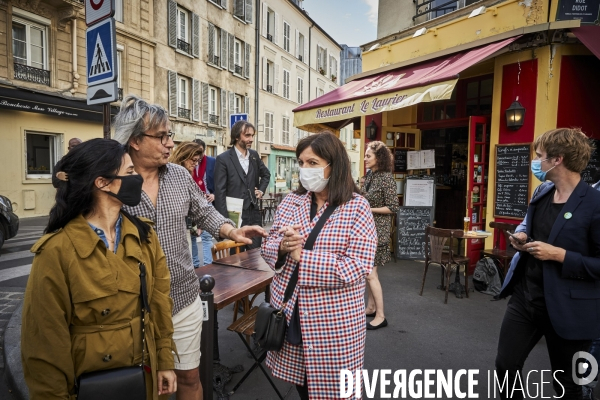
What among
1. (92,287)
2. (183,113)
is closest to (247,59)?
(183,113)

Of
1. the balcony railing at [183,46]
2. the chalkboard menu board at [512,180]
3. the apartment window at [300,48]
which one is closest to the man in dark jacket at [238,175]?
the chalkboard menu board at [512,180]

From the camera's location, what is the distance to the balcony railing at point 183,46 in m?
17.8

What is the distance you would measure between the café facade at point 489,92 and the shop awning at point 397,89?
0.02 meters

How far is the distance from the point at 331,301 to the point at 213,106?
20.1 m

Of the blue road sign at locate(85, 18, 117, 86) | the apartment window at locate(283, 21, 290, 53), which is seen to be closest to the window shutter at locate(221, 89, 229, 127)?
the apartment window at locate(283, 21, 290, 53)

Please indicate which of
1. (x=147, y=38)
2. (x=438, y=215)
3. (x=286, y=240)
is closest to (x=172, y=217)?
(x=286, y=240)

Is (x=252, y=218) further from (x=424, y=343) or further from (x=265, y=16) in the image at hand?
(x=265, y=16)

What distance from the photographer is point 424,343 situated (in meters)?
3.81

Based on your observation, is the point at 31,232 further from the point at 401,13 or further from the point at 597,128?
the point at 597,128

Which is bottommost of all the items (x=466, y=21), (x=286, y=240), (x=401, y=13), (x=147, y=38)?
(x=286, y=240)

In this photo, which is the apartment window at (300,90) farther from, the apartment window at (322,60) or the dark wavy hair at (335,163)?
the dark wavy hair at (335,163)

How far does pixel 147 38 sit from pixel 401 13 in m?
12.0

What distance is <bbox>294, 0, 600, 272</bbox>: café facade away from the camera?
17.7 ft

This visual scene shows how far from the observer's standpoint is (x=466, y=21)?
6.52m
